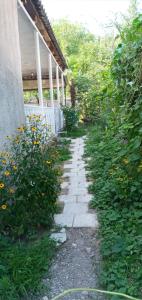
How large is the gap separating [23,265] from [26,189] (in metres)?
0.79

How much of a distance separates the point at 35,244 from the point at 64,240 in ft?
1.02

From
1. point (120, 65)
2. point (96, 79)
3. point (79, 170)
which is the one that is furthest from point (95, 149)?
point (96, 79)

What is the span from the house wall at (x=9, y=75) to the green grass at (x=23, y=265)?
1116 mm

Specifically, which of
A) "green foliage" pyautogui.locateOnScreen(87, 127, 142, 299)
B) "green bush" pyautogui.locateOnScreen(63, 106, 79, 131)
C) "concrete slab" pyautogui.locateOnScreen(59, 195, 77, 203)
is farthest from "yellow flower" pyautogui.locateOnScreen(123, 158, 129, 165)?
"green bush" pyautogui.locateOnScreen(63, 106, 79, 131)

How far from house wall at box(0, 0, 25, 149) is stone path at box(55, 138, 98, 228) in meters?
1.22

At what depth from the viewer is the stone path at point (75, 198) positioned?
3.18 metres

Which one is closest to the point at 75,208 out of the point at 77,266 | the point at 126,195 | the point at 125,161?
the point at 126,195

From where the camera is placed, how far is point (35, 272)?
7.24 ft

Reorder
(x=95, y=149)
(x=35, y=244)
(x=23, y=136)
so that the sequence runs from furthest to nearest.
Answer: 1. (x=95, y=149)
2. (x=23, y=136)
3. (x=35, y=244)

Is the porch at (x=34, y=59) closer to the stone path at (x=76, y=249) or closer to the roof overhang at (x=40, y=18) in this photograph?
the roof overhang at (x=40, y=18)

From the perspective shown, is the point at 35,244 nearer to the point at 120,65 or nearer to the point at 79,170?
the point at 120,65

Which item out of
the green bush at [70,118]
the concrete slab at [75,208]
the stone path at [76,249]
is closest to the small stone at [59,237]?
the stone path at [76,249]

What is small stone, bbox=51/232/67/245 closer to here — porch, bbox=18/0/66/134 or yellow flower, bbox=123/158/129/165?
yellow flower, bbox=123/158/129/165

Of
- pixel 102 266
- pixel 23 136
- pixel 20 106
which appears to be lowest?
pixel 102 266
